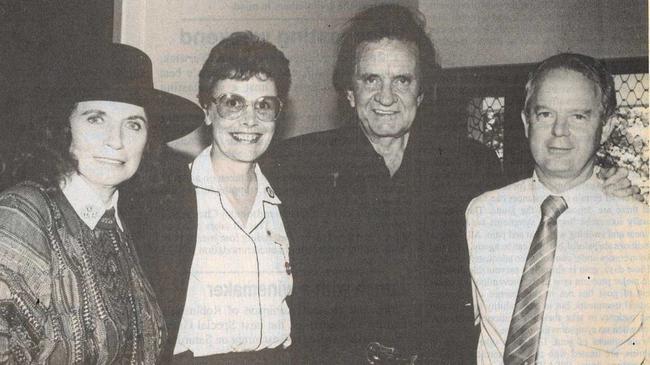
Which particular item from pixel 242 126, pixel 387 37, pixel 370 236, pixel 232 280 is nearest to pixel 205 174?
pixel 242 126

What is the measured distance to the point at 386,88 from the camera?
1.36m

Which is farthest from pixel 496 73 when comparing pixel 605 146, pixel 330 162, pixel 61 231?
pixel 61 231

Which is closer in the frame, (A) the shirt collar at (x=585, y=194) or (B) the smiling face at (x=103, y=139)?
(B) the smiling face at (x=103, y=139)

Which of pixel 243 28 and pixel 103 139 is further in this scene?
pixel 243 28

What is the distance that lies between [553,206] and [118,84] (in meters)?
0.97

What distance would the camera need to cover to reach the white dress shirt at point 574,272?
4.36 ft

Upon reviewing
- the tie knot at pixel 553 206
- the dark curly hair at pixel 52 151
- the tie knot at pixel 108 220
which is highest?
the dark curly hair at pixel 52 151

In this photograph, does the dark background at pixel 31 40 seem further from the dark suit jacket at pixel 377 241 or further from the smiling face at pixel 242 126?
the dark suit jacket at pixel 377 241

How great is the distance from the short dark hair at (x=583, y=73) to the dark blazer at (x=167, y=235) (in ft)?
2.59

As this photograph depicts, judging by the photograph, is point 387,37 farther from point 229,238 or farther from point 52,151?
point 52,151

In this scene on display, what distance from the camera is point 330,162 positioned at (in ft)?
4.57

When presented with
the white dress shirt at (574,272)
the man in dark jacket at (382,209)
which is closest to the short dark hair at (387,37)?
the man in dark jacket at (382,209)

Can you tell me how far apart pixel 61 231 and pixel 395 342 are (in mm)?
739

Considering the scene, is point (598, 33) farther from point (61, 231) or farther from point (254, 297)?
point (61, 231)
